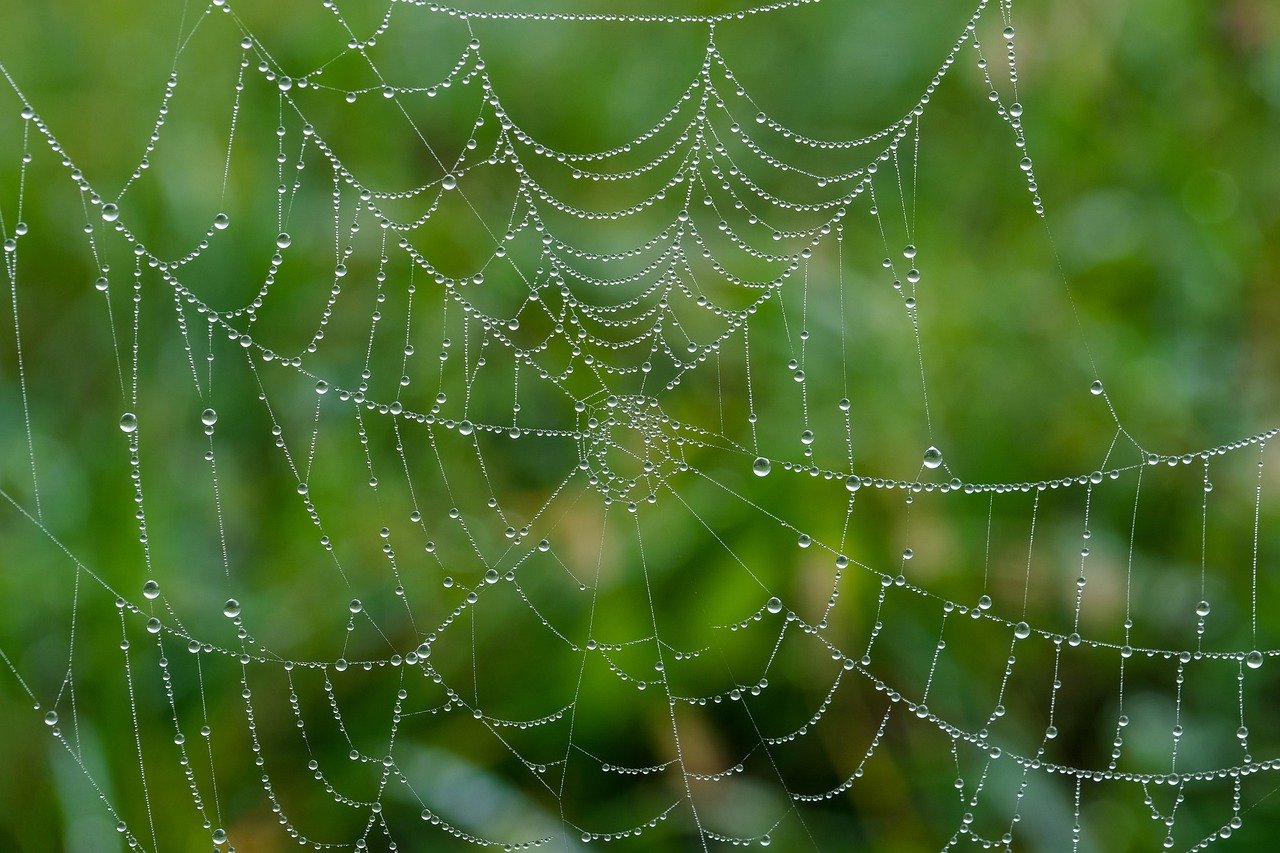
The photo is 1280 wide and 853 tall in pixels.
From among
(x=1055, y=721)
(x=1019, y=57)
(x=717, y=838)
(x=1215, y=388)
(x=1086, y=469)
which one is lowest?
(x=717, y=838)

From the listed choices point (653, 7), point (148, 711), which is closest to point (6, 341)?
point (148, 711)

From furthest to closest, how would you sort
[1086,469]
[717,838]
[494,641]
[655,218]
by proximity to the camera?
1. [655,218]
2. [1086,469]
3. [494,641]
4. [717,838]

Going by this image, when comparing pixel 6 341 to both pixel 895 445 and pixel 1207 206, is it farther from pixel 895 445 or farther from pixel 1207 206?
pixel 1207 206

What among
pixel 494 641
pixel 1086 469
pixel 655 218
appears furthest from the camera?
pixel 655 218

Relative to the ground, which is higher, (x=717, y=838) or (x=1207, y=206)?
(x=1207, y=206)

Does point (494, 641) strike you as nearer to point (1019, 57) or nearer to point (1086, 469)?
point (1086, 469)

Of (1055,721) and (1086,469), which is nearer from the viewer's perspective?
(1055,721)

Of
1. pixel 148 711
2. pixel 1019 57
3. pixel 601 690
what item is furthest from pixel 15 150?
pixel 1019 57
